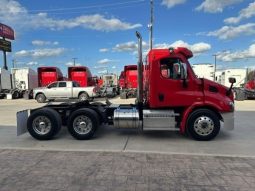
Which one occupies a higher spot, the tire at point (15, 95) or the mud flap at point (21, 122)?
the tire at point (15, 95)

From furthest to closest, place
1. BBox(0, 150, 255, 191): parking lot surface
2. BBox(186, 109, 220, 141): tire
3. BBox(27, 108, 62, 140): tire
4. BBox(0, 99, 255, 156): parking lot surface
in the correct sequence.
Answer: BBox(27, 108, 62, 140): tire < BBox(186, 109, 220, 141): tire < BBox(0, 99, 255, 156): parking lot surface < BBox(0, 150, 255, 191): parking lot surface

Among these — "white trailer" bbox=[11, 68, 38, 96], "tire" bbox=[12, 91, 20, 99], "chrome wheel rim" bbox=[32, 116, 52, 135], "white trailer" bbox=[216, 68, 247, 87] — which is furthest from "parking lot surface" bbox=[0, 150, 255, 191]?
"white trailer" bbox=[11, 68, 38, 96]

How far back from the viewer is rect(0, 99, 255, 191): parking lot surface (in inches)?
203

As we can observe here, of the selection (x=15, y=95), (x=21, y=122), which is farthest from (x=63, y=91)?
(x=21, y=122)

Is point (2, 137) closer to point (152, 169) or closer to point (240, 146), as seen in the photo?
point (152, 169)

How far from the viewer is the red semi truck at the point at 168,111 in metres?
8.55

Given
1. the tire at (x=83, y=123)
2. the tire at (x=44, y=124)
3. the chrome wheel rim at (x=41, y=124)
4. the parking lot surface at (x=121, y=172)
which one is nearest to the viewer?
the parking lot surface at (x=121, y=172)

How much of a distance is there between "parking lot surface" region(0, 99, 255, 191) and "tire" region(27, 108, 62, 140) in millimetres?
269

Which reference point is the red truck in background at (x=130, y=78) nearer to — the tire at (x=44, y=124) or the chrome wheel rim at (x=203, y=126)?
the tire at (x=44, y=124)

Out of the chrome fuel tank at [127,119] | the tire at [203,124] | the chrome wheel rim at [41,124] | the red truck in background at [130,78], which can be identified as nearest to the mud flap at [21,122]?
the chrome wheel rim at [41,124]

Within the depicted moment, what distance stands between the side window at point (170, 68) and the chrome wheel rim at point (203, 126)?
1365 millimetres

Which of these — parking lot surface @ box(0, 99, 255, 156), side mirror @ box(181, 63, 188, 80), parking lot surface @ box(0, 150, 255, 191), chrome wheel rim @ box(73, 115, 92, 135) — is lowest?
parking lot surface @ box(0, 150, 255, 191)

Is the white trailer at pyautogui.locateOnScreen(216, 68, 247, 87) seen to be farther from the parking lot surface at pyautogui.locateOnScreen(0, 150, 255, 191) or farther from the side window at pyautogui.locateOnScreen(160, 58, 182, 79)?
the parking lot surface at pyautogui.locateOnScreen(0, 150, 255, 191)

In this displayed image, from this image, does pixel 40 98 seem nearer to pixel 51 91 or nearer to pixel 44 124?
pixel 51 91
